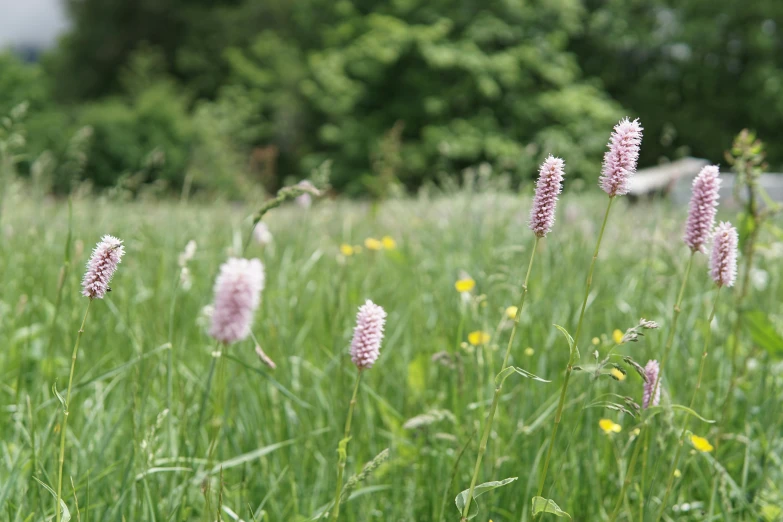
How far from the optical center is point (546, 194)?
34.4 inches

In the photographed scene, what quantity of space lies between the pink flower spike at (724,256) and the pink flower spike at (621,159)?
247 mm

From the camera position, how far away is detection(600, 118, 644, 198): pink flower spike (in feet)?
2.88

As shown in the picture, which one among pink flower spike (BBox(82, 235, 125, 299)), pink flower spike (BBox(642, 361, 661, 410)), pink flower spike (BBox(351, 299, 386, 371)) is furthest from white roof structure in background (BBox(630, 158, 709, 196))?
pink flower spike (BBox(82, 235, 125, 299))

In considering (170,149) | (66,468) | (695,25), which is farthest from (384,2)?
(66,468)

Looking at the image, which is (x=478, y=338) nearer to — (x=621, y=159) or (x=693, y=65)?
(x=621, y=159)

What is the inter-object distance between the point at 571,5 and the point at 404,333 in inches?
912

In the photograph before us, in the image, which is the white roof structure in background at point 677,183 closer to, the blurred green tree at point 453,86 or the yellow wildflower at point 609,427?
the yellow wildflower at point 609,427

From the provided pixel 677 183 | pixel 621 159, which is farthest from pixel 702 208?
pixel 677 183

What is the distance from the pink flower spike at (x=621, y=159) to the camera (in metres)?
0.88

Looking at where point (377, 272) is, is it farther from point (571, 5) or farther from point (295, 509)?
point (571, 5)

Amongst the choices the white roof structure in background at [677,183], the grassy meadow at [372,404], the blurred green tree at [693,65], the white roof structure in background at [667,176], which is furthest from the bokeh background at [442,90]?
the grassy meadow at [372,404]

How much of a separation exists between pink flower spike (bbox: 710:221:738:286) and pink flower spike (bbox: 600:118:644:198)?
0.81ft

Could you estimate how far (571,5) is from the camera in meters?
23.1

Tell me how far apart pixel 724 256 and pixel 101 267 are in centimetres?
85
